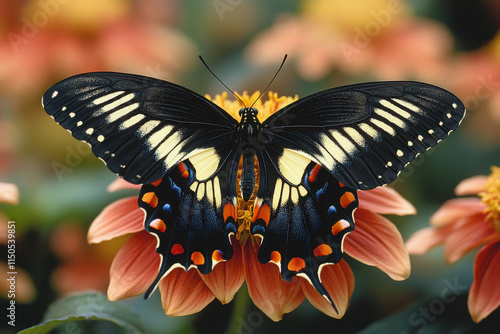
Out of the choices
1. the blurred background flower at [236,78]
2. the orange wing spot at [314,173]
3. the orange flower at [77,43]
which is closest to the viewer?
the orange wing spot at [314,173]

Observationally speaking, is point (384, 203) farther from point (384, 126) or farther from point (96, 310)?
point (96, 310)

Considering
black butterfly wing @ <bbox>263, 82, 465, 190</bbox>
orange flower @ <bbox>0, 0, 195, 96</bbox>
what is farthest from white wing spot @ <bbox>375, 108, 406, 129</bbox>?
orange flower @ <bbox>0, 0, 195, 96</bbox>

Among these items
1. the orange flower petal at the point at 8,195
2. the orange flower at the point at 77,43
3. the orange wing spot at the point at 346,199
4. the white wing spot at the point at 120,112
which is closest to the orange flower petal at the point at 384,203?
the orange wing spot at the point at 346,199

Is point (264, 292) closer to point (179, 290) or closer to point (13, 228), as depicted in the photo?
point (179, 290)

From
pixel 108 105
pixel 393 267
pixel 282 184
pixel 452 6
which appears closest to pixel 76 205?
pixel 108 105

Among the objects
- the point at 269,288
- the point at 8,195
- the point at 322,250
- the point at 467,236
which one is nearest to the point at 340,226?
the point at 322,250

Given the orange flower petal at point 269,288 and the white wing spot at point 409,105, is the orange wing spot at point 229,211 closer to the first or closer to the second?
the orange flower petal at point 269,288

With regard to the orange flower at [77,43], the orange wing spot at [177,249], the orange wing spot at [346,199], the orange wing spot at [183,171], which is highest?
the orange flower at [77,43]
